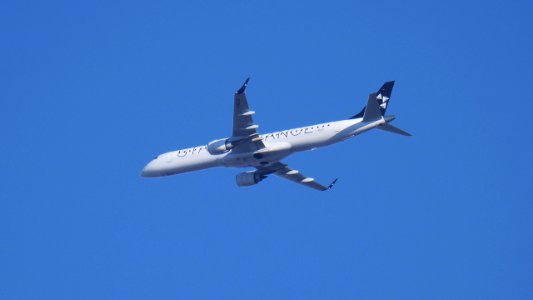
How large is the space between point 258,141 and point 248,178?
6.43m

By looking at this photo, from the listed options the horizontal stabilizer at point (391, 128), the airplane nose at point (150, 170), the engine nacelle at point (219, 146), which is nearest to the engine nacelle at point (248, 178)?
the airplane nose at point (150, 170)

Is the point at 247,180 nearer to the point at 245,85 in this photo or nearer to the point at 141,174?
the point at 141,174

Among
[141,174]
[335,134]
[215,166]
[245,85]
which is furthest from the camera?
[141,174]

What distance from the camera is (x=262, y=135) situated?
60250mm

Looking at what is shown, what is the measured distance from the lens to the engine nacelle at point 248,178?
64.0 metres

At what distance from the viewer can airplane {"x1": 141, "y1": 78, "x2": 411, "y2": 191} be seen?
183 feet

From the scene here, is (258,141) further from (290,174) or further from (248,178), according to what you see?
(290,174)

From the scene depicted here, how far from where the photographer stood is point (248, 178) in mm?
64062

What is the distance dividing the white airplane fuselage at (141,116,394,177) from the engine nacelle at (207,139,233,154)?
18.0 inches

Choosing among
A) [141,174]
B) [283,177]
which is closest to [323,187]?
[283,177]

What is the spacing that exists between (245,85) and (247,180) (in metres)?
12.1

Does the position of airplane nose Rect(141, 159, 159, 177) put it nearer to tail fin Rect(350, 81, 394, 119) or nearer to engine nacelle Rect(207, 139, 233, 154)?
engine nacelle Rect(207, 139, 233, 154)

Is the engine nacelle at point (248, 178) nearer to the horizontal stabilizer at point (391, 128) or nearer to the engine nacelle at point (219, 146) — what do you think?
the engine nacelle at point (219, 146)

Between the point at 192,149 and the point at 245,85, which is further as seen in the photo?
the point at 192,149
